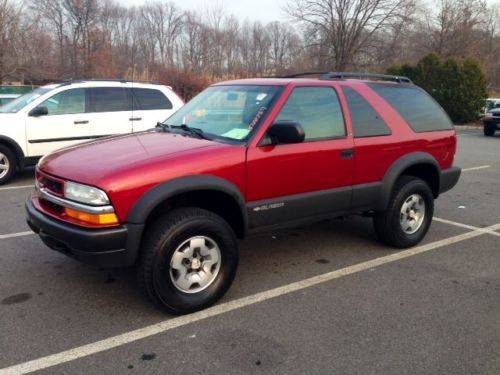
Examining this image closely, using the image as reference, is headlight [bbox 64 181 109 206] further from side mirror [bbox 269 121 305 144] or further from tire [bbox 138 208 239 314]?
side mirror [bbox 269 121 305 144]

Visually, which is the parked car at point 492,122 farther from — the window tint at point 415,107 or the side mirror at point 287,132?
the side mirror at point 287,132

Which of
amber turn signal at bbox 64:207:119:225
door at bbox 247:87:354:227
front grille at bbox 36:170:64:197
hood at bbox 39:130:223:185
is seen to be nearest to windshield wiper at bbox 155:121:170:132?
hood at bbox 39:130:223:185

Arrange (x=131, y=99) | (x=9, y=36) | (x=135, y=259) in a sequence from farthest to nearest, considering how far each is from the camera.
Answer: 1. (x=9, y=36)
2. (x=131, y=99)
3. (x=135, y=259)

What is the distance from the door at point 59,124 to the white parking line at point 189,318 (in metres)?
5.85

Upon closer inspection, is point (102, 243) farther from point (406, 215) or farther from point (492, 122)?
point (492, 122)

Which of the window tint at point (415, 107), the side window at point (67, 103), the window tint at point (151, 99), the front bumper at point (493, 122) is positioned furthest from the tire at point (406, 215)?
the front bumper at point (493, 122)

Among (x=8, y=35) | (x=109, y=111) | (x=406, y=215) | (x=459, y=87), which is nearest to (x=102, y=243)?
(x=406, y=215)

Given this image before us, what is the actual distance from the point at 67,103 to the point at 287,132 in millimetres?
6058

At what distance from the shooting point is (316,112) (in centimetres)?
430

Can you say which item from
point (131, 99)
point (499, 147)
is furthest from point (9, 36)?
point (499, 147)

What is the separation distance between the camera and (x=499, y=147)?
47.6ft

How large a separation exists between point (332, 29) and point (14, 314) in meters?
41.3

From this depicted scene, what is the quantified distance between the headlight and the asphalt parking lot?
0.89 meters

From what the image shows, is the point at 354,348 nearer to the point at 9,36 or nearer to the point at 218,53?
the point at 9,36
